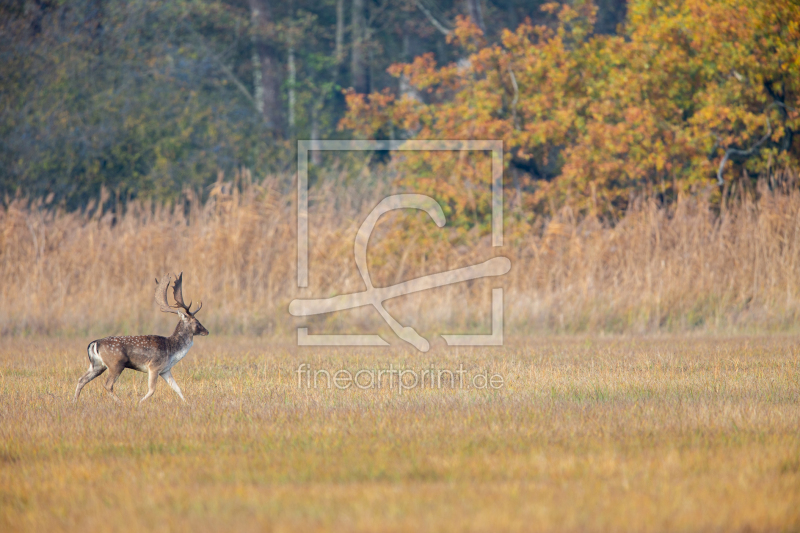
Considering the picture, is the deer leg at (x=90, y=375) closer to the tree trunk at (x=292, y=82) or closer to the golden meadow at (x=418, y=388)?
the golden meadow at (x=418, y=388)

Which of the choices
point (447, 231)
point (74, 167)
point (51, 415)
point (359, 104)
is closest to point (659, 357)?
point (51, 415)

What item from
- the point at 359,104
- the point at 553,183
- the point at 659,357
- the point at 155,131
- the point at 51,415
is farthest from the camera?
the point at 155,131

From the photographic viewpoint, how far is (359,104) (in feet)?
75.8

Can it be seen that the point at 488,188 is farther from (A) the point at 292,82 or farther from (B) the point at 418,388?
(A) the point at 292,82

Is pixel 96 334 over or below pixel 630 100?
below

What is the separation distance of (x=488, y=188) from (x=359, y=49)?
15907mm

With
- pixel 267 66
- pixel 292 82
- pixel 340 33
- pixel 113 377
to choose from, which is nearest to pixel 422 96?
pixel 340 33

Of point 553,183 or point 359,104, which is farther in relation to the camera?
point 359,104

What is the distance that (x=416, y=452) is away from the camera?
6.11 m

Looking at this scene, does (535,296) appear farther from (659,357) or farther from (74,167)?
(74,167)

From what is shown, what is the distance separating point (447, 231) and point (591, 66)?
16.7 ft

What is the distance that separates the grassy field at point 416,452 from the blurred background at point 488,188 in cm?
519

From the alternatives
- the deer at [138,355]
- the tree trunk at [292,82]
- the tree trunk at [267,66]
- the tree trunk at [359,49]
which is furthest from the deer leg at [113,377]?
the tree trunk at [359,49]

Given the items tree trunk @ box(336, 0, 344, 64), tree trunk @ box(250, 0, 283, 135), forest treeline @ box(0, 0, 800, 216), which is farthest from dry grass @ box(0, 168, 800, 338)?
tree trunk @ box(336, 0, 344, 64)
